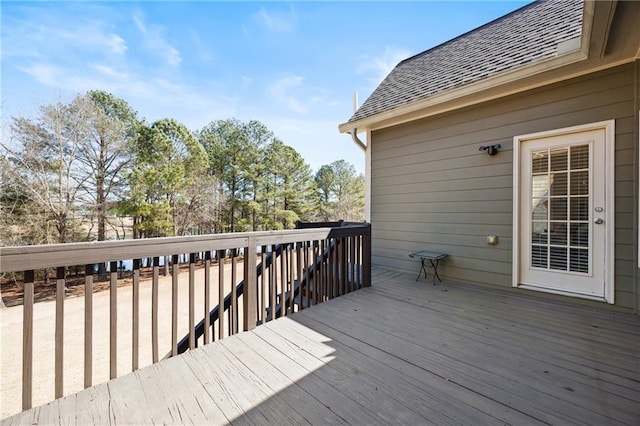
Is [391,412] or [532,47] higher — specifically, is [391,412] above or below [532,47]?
below

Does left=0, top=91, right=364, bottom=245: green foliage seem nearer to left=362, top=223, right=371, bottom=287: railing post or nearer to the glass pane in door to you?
left=362, top=223, right=371, bottom=287: railing post

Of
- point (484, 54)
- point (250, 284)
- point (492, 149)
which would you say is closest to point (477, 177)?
point (492, 149)

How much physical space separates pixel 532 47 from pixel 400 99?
5.56 ft

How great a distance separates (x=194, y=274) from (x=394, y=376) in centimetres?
167

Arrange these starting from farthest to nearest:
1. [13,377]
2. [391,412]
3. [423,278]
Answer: [13,377], [423,278], [391,412]

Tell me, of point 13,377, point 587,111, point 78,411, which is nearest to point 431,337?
point 78,411

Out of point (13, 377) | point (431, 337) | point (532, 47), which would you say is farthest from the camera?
point (13, 377)

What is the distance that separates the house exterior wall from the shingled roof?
432 millimetres

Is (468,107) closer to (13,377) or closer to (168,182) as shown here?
(13,377)

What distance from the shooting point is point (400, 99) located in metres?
4.38

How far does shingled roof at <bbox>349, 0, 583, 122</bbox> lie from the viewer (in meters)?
3.27

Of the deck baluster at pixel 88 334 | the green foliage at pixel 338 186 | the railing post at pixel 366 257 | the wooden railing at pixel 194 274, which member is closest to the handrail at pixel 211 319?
the wooden railing at pixel 194 274

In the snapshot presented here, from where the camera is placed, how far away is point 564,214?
10.3 ft

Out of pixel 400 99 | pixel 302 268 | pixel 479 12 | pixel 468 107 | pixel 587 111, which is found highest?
pixel 479 12
